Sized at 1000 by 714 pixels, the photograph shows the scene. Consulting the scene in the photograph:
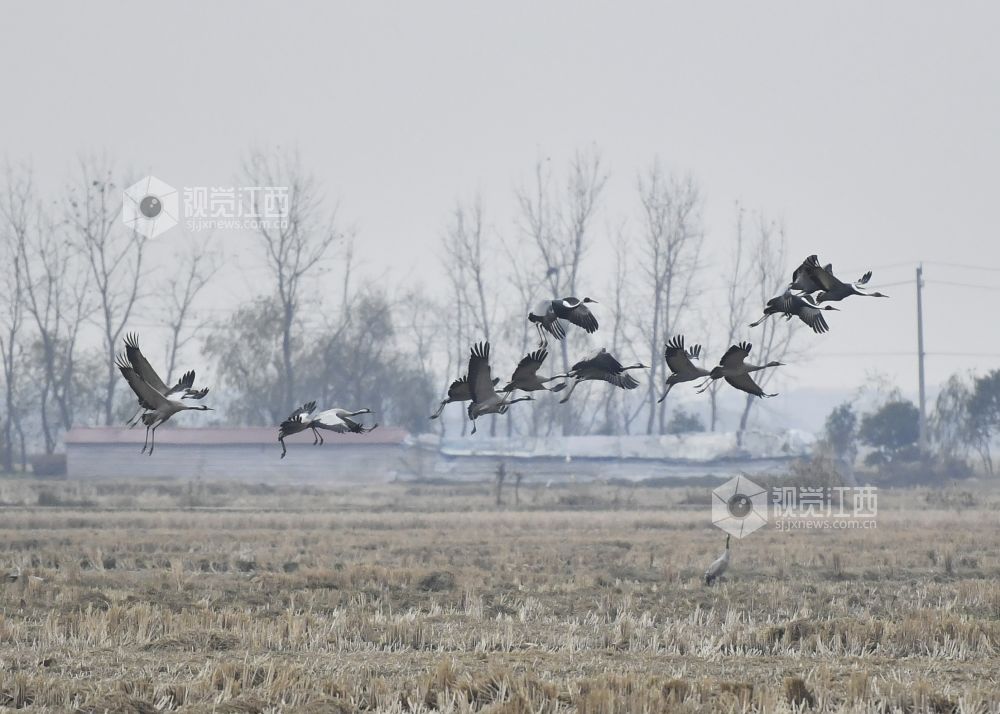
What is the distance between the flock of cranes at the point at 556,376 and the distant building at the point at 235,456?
53964mm

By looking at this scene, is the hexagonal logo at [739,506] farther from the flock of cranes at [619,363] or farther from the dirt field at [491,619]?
the flock of cranes at [619,363]

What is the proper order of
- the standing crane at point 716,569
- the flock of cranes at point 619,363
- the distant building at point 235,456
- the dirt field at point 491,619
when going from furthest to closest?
the distant building at point 235,456 < the standing crane at point 716,569 < the dirt field at point 491,619 < the flock of cranes at point 619,363

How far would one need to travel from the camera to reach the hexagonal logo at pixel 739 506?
3800 centimetres

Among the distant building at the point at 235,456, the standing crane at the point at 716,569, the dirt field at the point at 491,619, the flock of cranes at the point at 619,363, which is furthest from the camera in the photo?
the distant building at the point at 235,456

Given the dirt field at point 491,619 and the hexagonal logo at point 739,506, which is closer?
the dirt field at point 491,619

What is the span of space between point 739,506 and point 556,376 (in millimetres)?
37054

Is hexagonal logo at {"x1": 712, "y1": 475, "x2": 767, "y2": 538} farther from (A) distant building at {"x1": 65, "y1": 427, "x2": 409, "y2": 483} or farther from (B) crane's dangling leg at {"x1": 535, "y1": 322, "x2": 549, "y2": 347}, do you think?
(B) crane's dangling leg at {"x1": 535, "y1": 322, "x2": 549, "y2": 347}

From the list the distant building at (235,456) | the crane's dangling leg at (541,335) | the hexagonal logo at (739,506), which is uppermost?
the crane's dangling leg at (541,335)

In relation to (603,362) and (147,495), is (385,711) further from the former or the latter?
(147,495)

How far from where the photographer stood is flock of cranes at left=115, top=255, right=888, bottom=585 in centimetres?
1064

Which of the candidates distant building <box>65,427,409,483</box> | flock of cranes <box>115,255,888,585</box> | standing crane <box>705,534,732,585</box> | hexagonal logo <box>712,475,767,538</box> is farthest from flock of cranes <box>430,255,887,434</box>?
distant building <box>65,427,409,483</box>

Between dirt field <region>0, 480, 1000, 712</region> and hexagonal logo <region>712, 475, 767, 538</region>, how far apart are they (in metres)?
2.43

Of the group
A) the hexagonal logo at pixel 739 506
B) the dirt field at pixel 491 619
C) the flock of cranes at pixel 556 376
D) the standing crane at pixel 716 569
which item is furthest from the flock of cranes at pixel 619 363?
the hexagonal logo at pixel 739 506

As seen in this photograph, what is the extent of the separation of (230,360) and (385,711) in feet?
275
